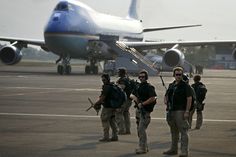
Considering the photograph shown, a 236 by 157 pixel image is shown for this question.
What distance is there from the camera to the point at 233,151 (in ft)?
39.8

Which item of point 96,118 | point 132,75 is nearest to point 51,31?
point 132,75

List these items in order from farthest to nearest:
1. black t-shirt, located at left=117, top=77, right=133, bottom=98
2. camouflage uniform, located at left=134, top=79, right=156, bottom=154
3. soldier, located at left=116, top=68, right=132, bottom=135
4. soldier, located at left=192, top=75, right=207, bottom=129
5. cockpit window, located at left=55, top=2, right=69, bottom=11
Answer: cockpit window, located at left=55, top=2, right=69, bottom=11 < soldier, located at left=192, top=75, right=207, bottom=129 < black t-shirt, located at left=117, top=77, right=133, bottom=98 < soldier, located at left=116, top=68, right=132, bottom=135 < camouflage uniform, located at left=134, top=79, right=156, bottom=154

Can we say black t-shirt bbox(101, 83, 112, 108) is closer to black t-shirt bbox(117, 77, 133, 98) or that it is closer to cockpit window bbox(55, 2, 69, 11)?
black t-shirt bbox(117, 77, 133, 98)

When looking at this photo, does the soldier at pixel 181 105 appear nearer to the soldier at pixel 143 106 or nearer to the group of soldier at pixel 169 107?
the group of soldier at pixel 169 107

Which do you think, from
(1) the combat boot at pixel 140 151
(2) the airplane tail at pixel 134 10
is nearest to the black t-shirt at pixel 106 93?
(1) the combat boot at pixel 140 151

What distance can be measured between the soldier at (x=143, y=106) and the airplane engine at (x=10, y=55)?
39.6 m

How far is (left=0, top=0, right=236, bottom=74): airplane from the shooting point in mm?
47312

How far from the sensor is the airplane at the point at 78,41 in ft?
155

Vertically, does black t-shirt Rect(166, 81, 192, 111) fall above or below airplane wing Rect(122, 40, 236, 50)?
below

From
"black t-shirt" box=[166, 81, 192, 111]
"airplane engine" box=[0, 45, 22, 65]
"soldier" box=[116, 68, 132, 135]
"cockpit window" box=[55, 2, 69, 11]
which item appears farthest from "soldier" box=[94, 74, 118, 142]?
"airplane engine" box=[0, 45, 22, 65]

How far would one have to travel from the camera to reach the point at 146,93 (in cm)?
1216

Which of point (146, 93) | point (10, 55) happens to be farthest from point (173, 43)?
point (146, 93)

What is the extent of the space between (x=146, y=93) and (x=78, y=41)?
36.9 meters

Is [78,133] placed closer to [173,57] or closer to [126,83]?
[126,83]
